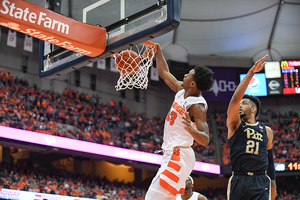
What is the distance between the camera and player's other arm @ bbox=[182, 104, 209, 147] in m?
3.20

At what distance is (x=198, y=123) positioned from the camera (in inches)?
133

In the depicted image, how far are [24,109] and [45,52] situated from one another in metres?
10.2

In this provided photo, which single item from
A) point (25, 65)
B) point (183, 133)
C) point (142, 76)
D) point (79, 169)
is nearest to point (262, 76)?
point (79, 169)

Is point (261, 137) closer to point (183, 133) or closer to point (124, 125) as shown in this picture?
point (183, 133)

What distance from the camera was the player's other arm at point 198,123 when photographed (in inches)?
126

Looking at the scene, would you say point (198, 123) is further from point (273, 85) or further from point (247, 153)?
point (273, 85)

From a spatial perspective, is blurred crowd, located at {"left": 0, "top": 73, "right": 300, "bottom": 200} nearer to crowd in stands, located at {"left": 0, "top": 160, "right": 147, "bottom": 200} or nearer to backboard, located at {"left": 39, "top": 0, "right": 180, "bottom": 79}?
crowd in stands, located at {"left": 0, "top": 160, "right": 147, "bottom": 200}

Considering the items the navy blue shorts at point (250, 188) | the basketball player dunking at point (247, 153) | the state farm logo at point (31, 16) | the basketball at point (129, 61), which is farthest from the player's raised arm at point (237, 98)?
the state farm logo at point (31, 16)

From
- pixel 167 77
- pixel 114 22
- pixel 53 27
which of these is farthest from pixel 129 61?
pixel 53 27

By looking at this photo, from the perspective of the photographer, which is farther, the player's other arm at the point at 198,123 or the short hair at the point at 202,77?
the short hair at the point at 202,77

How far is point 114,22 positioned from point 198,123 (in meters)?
2.09

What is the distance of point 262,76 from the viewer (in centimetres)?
2305

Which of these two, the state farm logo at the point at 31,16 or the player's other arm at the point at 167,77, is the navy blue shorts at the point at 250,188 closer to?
the player's other arm at the point at 167,77

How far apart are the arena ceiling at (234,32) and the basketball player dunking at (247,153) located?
16.7 m
